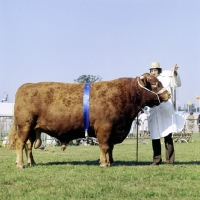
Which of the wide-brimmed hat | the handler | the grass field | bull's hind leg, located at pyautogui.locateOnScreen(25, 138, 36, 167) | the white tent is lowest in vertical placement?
the grass field

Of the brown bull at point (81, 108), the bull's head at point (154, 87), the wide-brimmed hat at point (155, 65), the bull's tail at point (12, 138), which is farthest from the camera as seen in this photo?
the bull's tail at point (12, 138)

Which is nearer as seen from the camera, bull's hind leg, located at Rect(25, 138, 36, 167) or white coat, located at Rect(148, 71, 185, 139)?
white coat, located at Rect(148, 71, 185, 139)

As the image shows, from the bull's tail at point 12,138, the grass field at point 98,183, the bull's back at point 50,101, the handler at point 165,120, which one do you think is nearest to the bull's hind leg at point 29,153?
the bull's tail at point 12,138

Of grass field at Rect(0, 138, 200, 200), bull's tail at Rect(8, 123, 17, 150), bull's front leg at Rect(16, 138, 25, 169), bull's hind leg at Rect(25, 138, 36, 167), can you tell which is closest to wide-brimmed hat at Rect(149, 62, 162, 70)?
grass field at Rect(0, 138, 200, 200)

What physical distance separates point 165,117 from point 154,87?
84 cm

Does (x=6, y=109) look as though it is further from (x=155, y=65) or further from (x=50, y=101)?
(x=155, y=65)

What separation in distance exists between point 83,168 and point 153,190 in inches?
121

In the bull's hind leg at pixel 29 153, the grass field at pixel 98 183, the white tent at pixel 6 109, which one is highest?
the white tent at pixel 6 109

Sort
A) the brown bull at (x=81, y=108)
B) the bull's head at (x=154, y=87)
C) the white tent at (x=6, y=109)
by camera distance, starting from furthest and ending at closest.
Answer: the white tent at (x=6, y=109) → the bull's head at (x=154, y=87) → the brown bull at (x=81, y=108)

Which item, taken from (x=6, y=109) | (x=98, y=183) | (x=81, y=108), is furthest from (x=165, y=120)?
(x=6, y=109)

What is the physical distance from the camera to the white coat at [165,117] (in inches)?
418

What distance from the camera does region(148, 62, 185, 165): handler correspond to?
1062cm

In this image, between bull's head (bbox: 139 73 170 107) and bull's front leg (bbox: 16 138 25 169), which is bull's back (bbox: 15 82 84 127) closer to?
bull's front leg (bbox: 16 138 25 169)

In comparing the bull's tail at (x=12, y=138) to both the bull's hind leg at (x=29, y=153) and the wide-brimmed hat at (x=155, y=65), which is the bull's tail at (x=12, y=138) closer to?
the bull's hind leg at (x=29, y=153)
